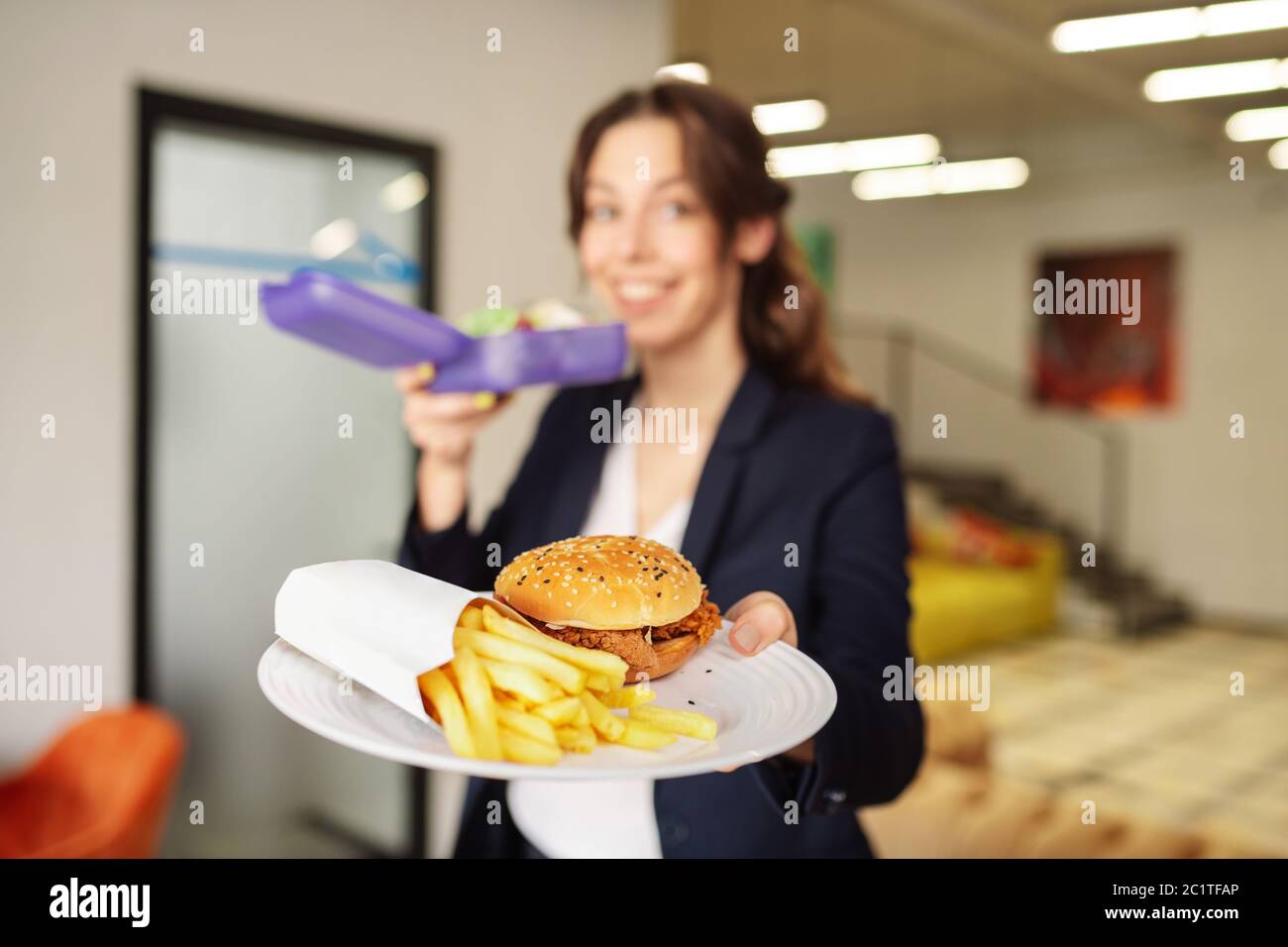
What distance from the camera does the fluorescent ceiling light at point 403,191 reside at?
201cm

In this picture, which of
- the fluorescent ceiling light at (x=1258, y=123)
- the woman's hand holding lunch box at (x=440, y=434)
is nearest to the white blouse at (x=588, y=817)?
the woman's hand holding lunch box at (x=440, y=434)

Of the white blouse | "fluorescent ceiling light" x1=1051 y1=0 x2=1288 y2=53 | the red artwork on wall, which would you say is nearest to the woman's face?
the white blouse

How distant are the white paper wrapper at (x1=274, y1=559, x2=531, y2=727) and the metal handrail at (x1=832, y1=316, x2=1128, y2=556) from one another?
22.2ft

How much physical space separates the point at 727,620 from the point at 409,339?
199 mm

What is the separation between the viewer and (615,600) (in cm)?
42

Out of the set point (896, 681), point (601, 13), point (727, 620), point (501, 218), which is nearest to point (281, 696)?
point (727, 620)

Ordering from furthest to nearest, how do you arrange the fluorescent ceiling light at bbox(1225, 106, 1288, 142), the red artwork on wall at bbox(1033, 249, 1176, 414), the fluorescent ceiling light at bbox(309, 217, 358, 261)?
the red artwork on wall at bbox(1033, 249, 1176, 414)
the fluorescent ceiling light at bbox(1225, 106, 1288, 142)
the fluorescent ceiling light at bbox(309, 217, 358, 261)

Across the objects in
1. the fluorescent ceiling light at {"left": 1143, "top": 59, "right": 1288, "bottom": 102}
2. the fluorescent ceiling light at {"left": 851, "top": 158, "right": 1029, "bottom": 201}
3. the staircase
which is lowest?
the staircase

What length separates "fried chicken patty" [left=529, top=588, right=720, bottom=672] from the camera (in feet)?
1.34

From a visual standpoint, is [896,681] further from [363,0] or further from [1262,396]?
[1262,396]

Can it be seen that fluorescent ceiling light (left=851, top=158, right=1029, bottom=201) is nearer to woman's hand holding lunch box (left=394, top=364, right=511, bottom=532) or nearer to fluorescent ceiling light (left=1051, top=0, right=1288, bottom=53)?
fluorescent ceiling light (left=1051, top=0, right=1288, bottom=53)

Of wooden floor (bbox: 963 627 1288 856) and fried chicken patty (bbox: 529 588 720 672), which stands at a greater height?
fried chicken patty (bbox: 529 588 720 672)

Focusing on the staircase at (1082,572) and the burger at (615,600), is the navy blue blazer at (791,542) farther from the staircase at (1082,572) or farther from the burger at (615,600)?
the staircase at (1082,572)

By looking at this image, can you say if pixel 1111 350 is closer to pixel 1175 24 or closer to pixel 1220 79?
pixel 1220 79
